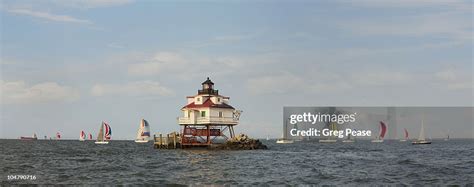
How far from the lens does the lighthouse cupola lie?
79.7 meters

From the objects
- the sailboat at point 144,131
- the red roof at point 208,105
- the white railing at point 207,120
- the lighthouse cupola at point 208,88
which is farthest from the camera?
the sailboat at point 144,131

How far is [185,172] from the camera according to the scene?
44.8m

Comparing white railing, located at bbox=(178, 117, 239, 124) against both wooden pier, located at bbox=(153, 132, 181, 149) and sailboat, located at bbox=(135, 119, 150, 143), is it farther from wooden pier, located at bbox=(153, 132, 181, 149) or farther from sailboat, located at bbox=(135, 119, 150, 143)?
sailboat, located at bbox=(135, 119, 150, 143)

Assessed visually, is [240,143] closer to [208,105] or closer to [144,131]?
[208,105]

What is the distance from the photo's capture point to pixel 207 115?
77.2 metres

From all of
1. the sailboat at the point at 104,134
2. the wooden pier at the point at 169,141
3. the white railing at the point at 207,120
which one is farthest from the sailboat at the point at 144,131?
the white railing at the point at 207,120

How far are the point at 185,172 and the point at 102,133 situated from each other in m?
123

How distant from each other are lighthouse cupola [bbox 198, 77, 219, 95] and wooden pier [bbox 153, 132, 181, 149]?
10.1 m

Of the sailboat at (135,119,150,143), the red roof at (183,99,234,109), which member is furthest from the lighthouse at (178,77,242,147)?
the sailboat at (135,119,150,143)

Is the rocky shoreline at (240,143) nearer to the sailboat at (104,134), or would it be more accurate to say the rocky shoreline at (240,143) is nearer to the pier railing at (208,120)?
the pier railing at (208,120)

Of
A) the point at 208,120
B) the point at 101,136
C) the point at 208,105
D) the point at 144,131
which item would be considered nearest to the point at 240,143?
the point at 208,120

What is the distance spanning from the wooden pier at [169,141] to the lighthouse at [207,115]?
A: 2859 mm

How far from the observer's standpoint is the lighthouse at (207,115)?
255 feet

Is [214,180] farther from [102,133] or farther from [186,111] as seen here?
[102,133]
